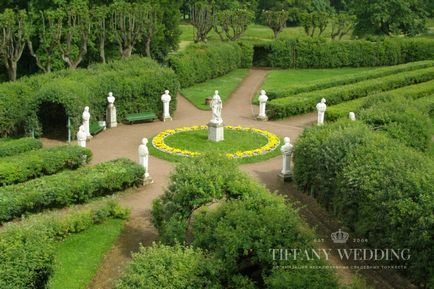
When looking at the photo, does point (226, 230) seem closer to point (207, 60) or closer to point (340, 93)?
point (340, 93)

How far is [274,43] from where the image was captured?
160 feet

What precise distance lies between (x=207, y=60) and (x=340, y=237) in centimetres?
2744

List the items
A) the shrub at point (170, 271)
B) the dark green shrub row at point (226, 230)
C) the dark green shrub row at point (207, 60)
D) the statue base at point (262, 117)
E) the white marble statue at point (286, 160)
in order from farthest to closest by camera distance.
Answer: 1. the dark green shrub row at point (207, 60)
2. the statue base at point (262, 117)
3. the white marble statue at point (286, 160)
4. the dark green shrub row at point (226, 230)
5. the shrub at point (170, 271)

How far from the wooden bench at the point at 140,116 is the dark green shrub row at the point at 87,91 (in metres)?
0.48

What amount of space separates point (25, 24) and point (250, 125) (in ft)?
52.7

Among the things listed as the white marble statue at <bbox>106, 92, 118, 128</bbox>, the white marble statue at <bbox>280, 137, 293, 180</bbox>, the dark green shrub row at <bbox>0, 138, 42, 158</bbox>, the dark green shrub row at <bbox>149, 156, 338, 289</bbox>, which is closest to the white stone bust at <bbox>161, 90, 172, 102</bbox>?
the white marble statue at <bbox>106, 92, 118, 128</bbox>

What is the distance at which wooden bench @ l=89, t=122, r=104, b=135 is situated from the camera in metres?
25.8

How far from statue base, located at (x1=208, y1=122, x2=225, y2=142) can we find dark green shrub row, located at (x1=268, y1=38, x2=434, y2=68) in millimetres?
25997

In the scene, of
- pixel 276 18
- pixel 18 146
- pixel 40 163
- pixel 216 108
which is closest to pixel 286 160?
pixel 216 108

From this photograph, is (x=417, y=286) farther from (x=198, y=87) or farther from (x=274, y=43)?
(x=274, y=43)

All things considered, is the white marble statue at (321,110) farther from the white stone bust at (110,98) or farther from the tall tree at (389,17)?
the tall tree at (389,17)

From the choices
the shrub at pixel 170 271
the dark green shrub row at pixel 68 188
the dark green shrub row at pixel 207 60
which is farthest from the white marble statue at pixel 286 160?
the dark green shrub row at pixel 207 60

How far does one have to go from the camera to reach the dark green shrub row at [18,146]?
2152 centimetres

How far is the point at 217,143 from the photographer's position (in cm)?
2427
